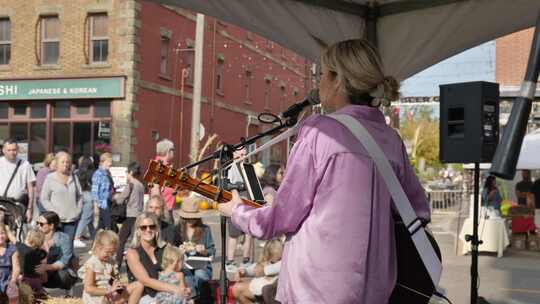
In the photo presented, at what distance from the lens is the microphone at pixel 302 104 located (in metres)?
2.93

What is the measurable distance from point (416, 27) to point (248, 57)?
26.9 metres

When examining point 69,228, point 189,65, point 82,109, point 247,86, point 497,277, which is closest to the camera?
point 69,228

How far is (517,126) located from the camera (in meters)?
1.40

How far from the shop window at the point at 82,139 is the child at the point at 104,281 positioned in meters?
16.9

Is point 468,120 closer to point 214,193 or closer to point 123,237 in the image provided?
point 123,237

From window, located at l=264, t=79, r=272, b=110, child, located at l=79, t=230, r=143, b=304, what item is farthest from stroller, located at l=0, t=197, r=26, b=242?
window, located at l=264, t=79, r=272, b=110

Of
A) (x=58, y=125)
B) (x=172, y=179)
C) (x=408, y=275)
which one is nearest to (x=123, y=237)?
(x=172, y=179)

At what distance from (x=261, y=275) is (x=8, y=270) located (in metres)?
2.35

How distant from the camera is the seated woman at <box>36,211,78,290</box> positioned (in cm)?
662

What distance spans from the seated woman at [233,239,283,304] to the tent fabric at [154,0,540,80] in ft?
7.60

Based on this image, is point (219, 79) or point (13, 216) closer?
point (13, 216)

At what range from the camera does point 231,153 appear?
320 centimetres

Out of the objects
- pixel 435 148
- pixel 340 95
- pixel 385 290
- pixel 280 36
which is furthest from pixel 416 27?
pixel 435 148

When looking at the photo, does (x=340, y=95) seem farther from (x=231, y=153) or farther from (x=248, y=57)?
(x=248, y=57)
